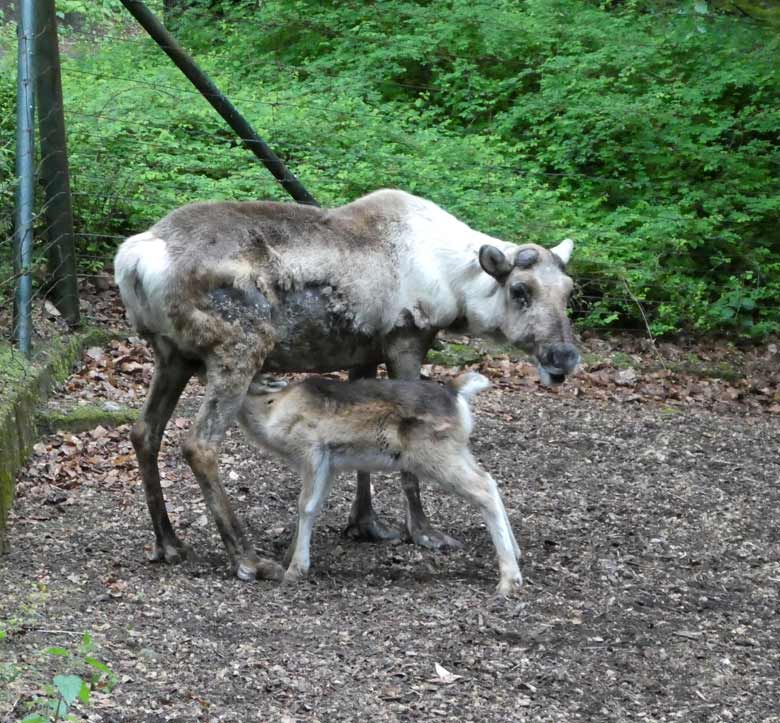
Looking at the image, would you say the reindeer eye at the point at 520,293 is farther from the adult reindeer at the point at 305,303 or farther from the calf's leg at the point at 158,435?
the calf's leg at the point at 158,435

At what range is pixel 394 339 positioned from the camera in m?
6.58

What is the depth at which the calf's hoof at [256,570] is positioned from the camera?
598cm

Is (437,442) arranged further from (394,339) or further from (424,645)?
(424,645)

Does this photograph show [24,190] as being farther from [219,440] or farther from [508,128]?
[508,128]

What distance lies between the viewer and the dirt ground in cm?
463

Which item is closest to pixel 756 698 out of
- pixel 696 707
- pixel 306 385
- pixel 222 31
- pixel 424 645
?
pixel 696 707

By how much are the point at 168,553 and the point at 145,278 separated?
1449 mm

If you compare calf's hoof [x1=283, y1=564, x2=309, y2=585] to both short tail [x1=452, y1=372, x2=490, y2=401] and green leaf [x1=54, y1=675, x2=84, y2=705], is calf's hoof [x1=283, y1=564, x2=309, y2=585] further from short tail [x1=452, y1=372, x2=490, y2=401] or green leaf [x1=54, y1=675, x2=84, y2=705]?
green leaf [x1=54, y1=675, x2=84, y2=705]

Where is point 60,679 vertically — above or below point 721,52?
above

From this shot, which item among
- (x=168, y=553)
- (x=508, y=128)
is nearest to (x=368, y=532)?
(x=168, y=553)

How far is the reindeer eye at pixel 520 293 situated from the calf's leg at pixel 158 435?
5.76 feet

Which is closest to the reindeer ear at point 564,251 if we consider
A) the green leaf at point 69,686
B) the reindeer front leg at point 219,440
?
the reindeer front leg at point 219,440

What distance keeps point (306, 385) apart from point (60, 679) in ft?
10.3

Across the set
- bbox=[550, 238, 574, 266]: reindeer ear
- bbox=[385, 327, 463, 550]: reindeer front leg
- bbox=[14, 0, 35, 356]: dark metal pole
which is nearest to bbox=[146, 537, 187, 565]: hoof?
bbox=[385, 327, 463, 550]: reindeer front leg
